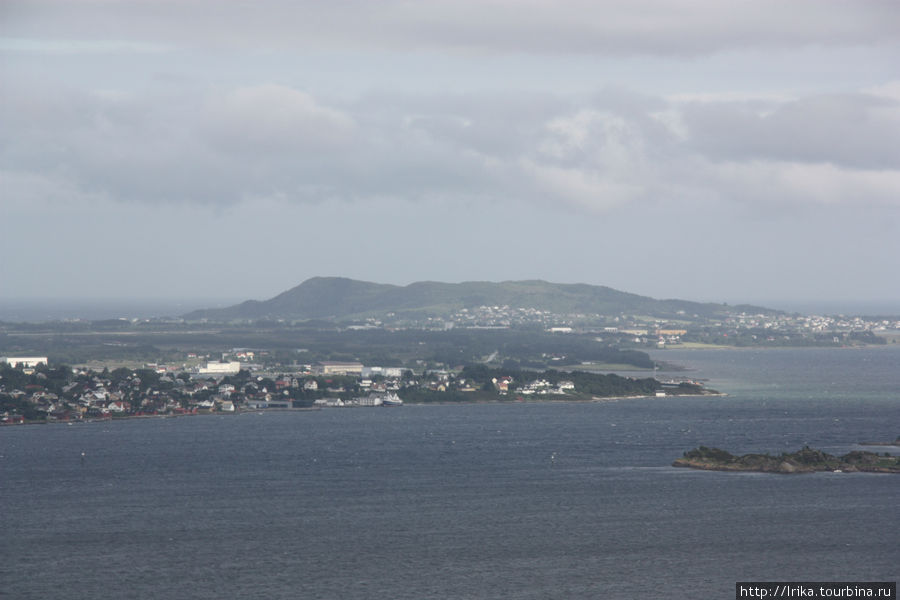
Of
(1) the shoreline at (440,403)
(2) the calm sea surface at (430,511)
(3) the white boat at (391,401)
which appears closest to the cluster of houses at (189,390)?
(3) the white boat at (391,401)

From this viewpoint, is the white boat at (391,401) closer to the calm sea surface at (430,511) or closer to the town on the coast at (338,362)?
the town on the coast at (338,362)

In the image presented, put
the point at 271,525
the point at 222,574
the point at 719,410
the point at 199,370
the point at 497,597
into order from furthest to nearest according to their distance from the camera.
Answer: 1. the point at 199,370
2. the point at 719,410
3. the point at 271,525
4. the point at 222,574
5. the point at 497,597

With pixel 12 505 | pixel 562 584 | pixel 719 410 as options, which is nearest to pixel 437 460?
pixel 12 505

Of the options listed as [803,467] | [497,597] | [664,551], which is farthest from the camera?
[803,467]

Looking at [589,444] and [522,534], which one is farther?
[589,444]

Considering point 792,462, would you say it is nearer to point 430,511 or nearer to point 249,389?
point 430,511

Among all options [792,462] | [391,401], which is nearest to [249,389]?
[391,401]

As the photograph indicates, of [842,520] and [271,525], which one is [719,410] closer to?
[842,520]
